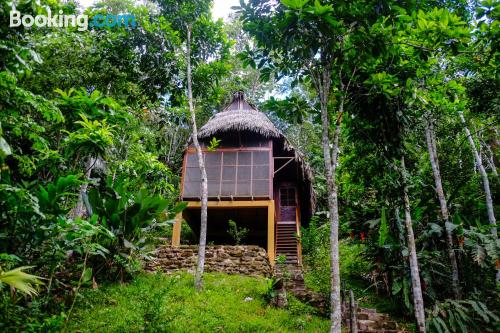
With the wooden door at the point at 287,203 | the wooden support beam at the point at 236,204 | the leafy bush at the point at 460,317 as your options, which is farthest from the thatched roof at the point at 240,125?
the leafy bush at the point at 460,317

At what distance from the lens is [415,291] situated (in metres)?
5.46

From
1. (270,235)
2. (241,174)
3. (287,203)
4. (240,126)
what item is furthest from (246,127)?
(287,203)

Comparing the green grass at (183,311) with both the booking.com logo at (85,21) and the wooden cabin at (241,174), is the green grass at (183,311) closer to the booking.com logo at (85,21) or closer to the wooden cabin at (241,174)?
the wooden cabin at (241,174)

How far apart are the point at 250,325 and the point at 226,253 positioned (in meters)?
3.73

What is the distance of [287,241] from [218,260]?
4.85 metres

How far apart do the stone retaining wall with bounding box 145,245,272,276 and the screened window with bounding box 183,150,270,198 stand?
2.20 metres

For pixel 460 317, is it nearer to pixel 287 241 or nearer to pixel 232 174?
pixel 232 174

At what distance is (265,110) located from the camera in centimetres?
716

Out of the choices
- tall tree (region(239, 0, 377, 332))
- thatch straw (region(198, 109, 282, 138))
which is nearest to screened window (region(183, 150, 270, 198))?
thatch straw (region(198, 109, 282, 138))

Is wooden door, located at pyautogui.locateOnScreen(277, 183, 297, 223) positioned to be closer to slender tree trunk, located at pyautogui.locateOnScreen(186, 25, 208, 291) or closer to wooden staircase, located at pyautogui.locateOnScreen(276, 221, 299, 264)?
wooden staircase, located at pyautogui.locateOnScreen(276, 221, 299, 264)

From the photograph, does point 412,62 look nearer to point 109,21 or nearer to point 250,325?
point 250,325

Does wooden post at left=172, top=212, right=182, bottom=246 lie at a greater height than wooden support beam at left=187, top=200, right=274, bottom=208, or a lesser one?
lesser

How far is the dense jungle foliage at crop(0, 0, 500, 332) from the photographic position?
177 inches

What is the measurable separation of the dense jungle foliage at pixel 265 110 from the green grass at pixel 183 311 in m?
0.19
